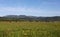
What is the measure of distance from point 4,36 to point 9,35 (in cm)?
42

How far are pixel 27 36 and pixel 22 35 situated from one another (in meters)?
0.40

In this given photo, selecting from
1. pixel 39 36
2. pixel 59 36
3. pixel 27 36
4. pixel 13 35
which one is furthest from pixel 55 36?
pixel 13 35

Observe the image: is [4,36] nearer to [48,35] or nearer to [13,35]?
[13,35]

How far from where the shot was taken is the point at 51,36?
11.8 meters

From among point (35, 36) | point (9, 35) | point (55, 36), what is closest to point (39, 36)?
point (35, 36)

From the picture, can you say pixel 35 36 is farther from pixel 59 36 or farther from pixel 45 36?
pixel 59 36

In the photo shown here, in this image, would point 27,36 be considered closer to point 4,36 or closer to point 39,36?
point 39,36

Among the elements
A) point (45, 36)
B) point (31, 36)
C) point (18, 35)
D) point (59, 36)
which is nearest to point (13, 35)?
point (18, 35)

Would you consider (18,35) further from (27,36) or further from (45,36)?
(45,36)

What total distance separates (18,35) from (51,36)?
2.20 meters

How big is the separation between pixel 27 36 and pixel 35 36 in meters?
0.53

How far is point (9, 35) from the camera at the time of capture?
12.1 metres

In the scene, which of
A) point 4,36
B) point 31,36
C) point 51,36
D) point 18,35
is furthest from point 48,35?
point 4,36

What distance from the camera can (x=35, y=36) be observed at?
11.8m
